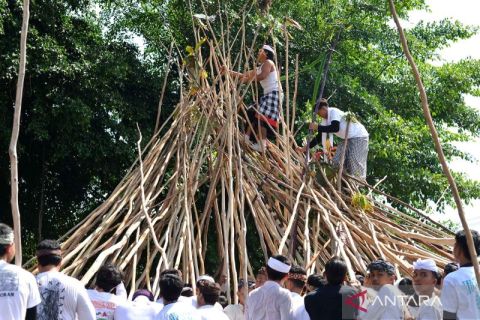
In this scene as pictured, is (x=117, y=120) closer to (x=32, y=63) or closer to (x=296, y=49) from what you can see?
(x=32, y=63)

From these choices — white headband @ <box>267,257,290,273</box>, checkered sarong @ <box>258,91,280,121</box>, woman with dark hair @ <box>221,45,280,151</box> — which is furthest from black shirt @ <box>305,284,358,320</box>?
checkered sarong @ <box>258,91,280,121</box>

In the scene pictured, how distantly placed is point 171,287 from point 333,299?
61 cm

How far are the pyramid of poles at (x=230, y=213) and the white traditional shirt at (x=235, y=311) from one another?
25 centimetres

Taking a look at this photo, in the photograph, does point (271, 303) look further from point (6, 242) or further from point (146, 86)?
point (146, 86)

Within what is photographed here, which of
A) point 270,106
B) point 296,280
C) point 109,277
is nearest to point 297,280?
point 296,280

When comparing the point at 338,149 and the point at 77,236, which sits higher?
the point at 338,149

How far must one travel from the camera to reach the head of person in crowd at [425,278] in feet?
13.4

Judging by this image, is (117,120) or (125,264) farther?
(117,120)

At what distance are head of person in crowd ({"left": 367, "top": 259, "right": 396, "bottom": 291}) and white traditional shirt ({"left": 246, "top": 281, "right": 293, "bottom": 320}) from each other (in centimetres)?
35

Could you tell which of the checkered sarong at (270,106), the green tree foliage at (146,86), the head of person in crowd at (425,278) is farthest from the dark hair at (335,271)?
the green tree foliage at (146,86)

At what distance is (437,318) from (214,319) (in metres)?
0.87

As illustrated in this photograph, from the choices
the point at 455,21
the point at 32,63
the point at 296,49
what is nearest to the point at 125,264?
the point at 32,63

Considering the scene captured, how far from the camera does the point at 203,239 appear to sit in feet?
20.4

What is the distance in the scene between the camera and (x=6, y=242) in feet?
11.3
